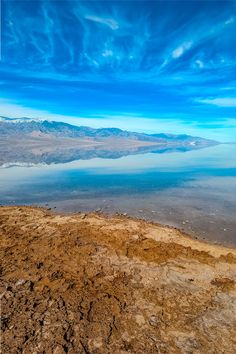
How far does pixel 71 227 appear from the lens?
19.1 metres

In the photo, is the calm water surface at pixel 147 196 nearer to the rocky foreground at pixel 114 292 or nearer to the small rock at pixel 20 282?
the rocky foreground at pixel 114 292

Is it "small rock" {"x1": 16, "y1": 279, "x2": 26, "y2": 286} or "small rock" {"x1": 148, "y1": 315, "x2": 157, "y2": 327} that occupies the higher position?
"small rock" {"x1": 16, "y1": 279, "x2": 26, "y2": 286}

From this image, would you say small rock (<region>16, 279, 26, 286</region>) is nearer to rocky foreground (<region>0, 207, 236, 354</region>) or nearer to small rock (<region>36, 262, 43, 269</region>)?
rocky foreground (<region>0, 207, 236, 354</region>)

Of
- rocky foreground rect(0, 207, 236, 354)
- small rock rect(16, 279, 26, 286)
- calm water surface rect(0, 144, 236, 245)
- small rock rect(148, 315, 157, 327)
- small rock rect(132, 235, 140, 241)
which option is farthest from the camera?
calm water surface rect(0, 144, 236, 245)

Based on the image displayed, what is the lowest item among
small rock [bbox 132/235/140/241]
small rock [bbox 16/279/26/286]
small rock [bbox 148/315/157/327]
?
small rock [bbox 148/315/157/327]

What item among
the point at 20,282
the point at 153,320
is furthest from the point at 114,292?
the point at 20,282

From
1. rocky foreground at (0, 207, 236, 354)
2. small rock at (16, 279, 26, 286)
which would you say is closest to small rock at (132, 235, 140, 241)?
rocky foreground at (0, 207, 236, 354)

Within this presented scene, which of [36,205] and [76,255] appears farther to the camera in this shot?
[36,205]

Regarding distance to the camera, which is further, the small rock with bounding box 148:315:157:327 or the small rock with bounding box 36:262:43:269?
the small rock with bounding box 36:262:43:269

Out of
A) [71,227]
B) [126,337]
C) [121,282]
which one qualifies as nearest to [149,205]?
[71,227]

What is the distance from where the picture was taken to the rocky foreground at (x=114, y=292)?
883cm

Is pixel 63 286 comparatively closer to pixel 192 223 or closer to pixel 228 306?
pixel 228 306

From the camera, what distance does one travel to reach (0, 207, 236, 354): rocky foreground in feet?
29.0

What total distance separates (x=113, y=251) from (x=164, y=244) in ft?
10.1
